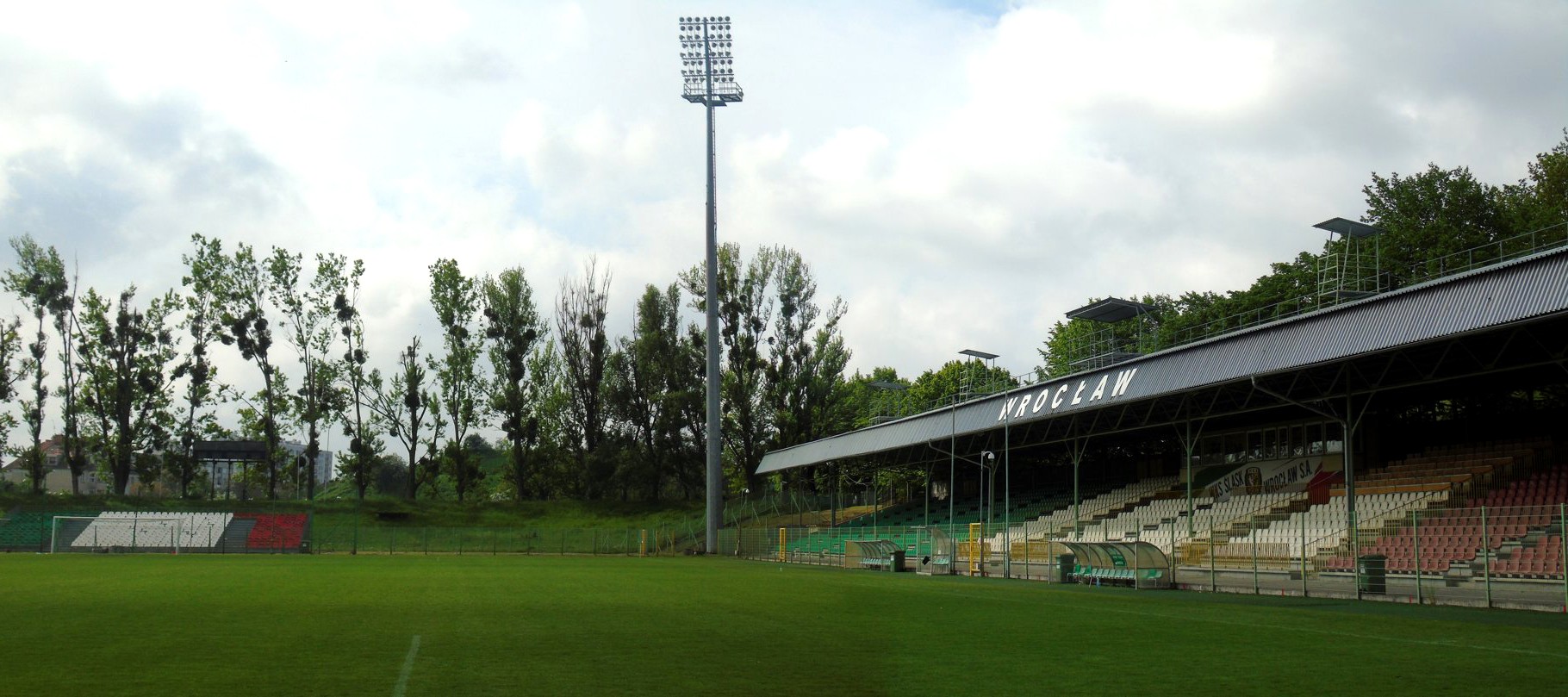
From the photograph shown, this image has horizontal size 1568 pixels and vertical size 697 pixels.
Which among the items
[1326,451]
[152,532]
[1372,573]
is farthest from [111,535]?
[1372,573]

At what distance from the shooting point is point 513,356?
3115 inches

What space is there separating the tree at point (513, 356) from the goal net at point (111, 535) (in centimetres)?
2295

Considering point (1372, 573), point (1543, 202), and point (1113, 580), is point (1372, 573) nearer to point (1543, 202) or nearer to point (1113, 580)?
point (1113, 580)

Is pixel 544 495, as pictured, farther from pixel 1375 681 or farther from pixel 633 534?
pixel 1375 681

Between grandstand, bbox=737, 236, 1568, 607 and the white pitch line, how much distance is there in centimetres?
1642

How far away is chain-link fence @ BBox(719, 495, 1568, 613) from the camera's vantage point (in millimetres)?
20219

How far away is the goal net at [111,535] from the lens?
187ft

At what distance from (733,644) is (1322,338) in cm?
2003

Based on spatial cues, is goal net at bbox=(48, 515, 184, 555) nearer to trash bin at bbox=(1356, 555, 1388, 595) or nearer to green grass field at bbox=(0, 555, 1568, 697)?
green grass field at bbox=(0, 555, 1568, 697)

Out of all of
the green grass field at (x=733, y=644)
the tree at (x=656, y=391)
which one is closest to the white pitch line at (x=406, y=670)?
the green grass field at (x=733, y=644)

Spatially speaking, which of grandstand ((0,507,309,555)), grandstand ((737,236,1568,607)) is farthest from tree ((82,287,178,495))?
grandstand ((737,236,1568,607))

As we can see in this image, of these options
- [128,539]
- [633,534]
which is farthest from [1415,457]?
[128,539]

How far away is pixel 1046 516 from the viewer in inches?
1876

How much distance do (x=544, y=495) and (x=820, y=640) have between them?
238ft
